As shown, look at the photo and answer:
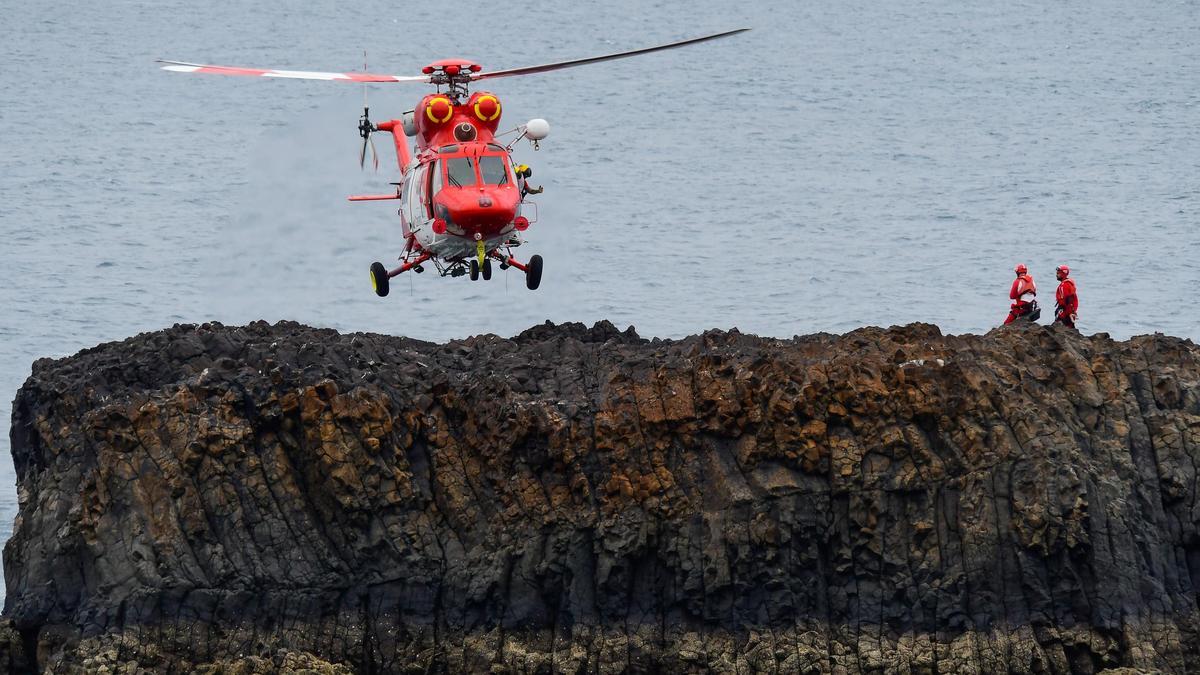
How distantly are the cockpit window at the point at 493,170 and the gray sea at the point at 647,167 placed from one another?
20.8 m

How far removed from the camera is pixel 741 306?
3349 inches

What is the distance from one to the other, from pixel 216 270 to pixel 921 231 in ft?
97.2

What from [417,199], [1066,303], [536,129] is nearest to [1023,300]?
[1066,303]

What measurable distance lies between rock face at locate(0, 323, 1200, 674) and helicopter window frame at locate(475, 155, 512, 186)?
15.2 feet

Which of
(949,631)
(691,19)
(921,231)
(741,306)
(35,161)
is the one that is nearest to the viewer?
(949,631)

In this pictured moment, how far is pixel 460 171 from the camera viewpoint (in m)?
43.8

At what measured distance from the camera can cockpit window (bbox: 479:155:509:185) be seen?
43938 mm

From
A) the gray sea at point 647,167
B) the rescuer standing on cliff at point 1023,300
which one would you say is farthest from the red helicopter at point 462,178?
the gray sea at point 647,167

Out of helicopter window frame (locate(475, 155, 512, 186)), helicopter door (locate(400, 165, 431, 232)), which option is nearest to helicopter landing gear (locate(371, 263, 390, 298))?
helicopter door (locate(400, 165, 431, 232))

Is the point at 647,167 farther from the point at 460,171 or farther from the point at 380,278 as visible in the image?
the point at 460,171

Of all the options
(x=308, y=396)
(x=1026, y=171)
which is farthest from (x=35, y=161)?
(x=308, y=396)

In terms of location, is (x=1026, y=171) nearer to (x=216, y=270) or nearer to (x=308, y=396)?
(x=216, y=270)

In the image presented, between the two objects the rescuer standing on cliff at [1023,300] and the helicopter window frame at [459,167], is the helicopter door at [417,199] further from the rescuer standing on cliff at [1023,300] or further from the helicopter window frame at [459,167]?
the rescuer standing on cliff at [1023,300]

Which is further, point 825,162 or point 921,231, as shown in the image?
point 825,162
